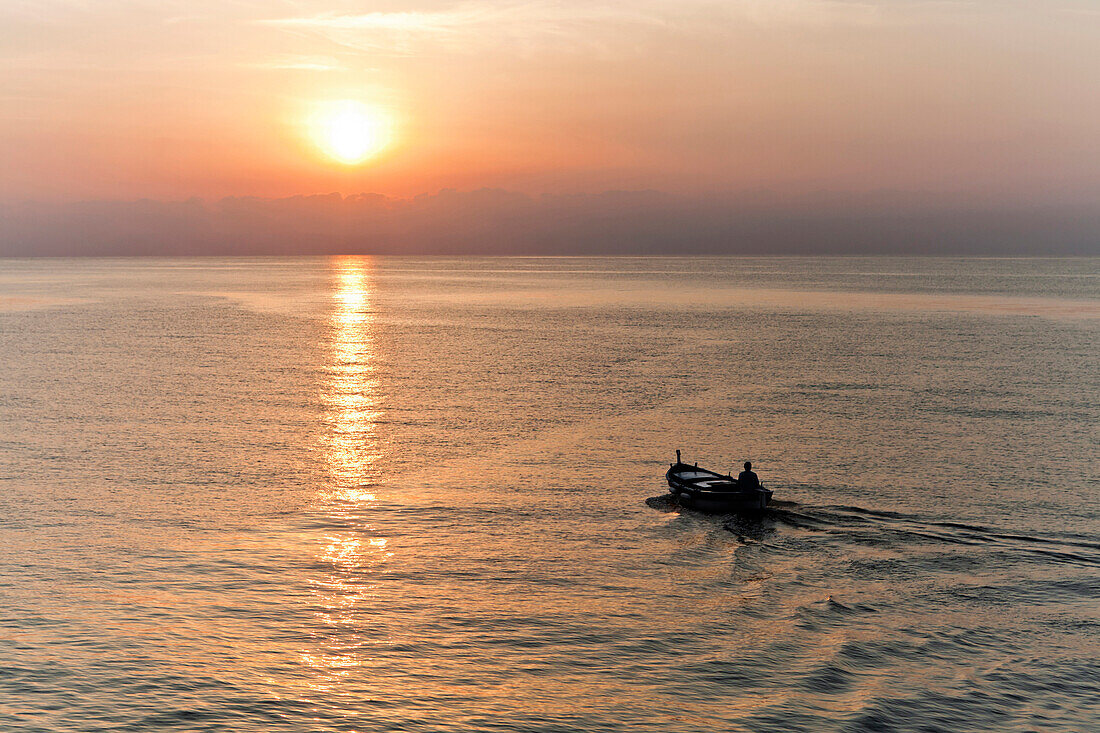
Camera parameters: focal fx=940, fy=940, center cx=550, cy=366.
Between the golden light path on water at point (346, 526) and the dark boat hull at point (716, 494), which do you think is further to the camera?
the dark boat hull at point (716, 494)

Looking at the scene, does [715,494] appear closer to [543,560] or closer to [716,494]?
[716,494]

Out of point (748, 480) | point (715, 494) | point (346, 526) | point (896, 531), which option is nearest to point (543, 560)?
point (346, 526)

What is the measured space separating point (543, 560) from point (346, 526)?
1036 cm

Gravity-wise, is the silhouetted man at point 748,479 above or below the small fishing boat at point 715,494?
above

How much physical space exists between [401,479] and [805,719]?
31307 mm

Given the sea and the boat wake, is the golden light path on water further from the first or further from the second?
the boat wake

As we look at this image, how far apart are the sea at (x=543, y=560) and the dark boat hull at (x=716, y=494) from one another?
0.88 metres

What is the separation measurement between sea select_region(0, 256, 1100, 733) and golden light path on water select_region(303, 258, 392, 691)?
0.70ft

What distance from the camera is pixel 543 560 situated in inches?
1570

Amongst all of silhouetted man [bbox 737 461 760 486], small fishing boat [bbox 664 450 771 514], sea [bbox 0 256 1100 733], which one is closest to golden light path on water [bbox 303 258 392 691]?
sea [bbox 0 256 1100 733]

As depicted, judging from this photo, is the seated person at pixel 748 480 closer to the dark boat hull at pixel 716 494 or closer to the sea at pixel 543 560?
the dark boat hull at pixel 716 494

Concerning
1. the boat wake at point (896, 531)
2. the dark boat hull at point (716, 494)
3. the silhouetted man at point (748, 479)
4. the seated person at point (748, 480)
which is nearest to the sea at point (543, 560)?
the boat wake at point (896, 531)

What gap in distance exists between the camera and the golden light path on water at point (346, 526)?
30.8m

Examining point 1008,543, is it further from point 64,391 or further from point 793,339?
point 793,339
